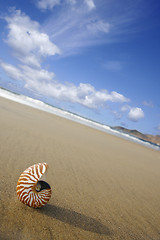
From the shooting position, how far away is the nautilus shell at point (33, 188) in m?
2.04

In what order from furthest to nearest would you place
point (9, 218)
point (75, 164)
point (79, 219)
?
point (75, 164) → point (79, 219) → point (9, 218)

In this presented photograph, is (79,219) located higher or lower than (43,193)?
lower

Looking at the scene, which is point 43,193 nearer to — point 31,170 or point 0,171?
point 31,170

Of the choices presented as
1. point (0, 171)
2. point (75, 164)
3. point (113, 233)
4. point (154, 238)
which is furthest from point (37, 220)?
point (75, 164)

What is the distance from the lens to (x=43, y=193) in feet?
6.91

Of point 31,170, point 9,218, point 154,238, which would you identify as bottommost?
point 9,218

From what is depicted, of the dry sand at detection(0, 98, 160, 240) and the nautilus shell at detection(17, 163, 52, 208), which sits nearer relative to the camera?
the dry sand at detection(0, 98, 160, 240)

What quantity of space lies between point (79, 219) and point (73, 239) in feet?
1.20

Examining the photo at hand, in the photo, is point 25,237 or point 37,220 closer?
point 25,237

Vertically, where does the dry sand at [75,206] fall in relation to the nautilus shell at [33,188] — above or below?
below

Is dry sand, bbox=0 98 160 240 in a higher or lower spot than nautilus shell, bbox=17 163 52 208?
lower

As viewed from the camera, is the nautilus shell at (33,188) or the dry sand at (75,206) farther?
the nautilus shell at (33,188)

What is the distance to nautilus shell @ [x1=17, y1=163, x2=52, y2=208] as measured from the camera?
2039 mm

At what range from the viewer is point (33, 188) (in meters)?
2.04
